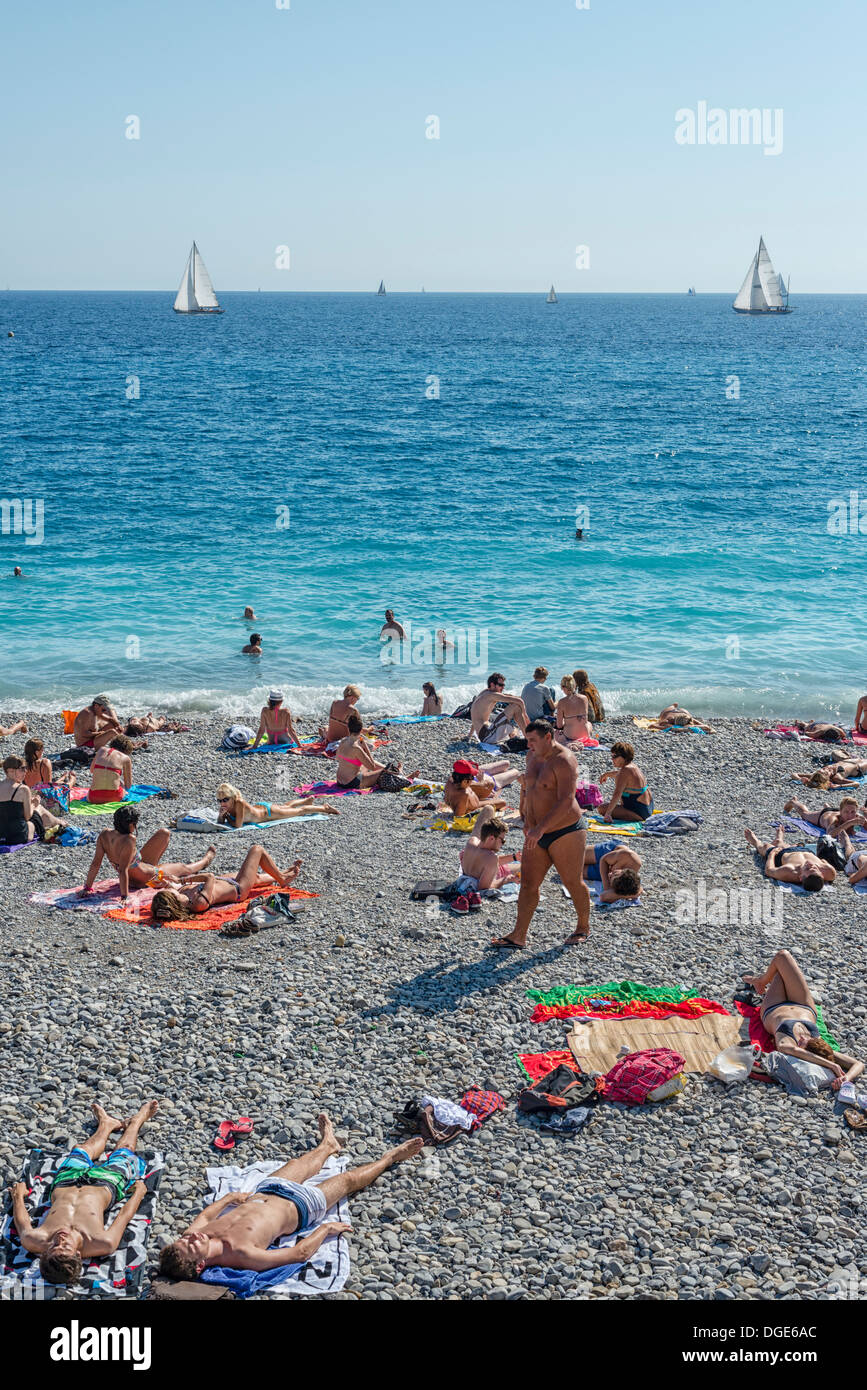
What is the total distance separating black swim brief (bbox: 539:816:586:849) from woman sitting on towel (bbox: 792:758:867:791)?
7755mm

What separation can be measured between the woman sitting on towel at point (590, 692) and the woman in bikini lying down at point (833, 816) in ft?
16.7

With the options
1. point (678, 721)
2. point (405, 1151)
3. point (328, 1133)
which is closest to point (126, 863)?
point (328, 1133)

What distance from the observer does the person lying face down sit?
11.4 meters

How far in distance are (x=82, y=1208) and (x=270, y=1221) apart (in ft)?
3.79

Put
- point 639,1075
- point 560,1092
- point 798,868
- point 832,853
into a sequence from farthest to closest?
point 832,853 → point 798,868 → point 639,1075 → point 560,1092

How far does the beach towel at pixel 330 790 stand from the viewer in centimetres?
1589

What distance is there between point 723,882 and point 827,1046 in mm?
3817

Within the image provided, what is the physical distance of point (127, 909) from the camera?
1124 centimetres

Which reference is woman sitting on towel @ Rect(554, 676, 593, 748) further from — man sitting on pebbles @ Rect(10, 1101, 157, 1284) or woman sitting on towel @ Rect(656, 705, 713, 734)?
man sitting on pebbles @ Rect(10, 1101, 157, 1284)

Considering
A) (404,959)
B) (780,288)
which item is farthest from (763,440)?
(780,288)

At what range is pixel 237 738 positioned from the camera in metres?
17.9

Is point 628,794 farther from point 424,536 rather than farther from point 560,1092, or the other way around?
point 424,536

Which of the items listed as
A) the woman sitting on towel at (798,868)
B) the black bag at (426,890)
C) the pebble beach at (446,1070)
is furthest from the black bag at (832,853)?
the black bag at (426,890)

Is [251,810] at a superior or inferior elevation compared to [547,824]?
inferior
